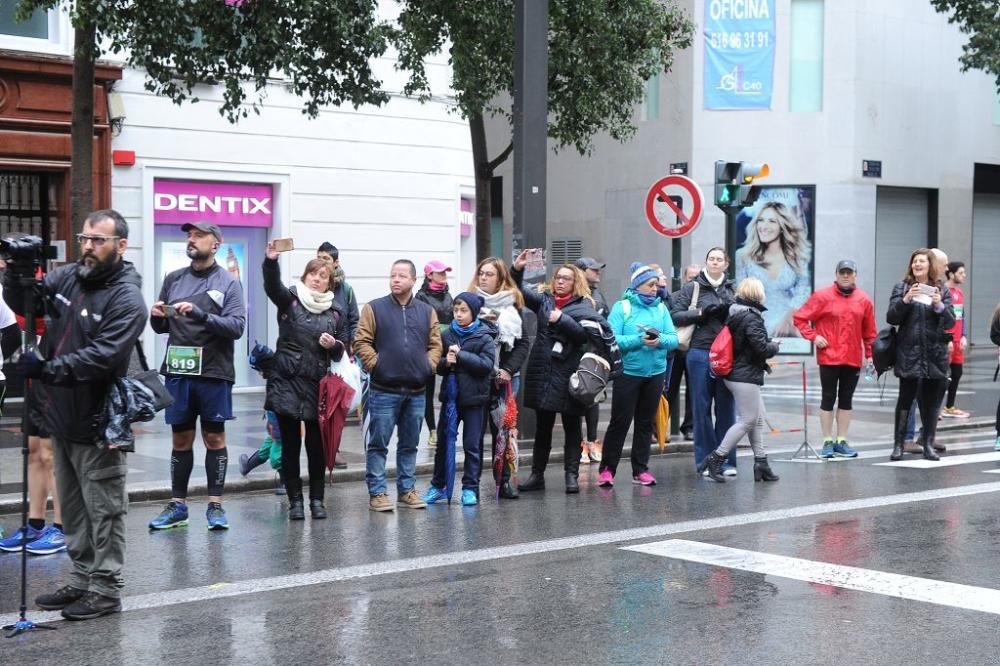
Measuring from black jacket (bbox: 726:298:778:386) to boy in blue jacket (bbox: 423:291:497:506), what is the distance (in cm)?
232

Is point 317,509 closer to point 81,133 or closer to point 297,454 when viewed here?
point 297,454

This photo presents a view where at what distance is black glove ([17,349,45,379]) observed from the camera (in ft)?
19.9

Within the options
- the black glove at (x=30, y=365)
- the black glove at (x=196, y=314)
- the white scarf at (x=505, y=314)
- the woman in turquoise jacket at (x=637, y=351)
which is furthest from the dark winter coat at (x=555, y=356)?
the black glove at (x=30, y=365)

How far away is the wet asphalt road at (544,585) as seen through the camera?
5.80 m

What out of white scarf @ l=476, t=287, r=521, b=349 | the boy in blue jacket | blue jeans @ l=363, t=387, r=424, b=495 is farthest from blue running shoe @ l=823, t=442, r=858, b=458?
blue jeans @ l=363, t=387, r=424, b=495

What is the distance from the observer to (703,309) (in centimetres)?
1163

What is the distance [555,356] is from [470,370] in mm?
923

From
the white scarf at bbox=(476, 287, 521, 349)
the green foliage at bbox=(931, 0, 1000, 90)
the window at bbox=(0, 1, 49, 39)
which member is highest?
the green foliage at bbox=(931, 0, 1000, 90)

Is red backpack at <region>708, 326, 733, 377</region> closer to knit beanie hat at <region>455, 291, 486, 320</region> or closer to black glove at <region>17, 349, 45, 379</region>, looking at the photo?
knit beanie hat at <region>455, 291, 486, 320</region>

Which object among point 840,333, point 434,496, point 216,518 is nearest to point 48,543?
point 216,518

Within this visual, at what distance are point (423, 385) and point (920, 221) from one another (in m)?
21.6

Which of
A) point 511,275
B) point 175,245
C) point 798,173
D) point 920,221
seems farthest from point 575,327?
point 920,221

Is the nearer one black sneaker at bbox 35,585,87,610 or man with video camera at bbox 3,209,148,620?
man with video camera at bbox 3,209,148,620

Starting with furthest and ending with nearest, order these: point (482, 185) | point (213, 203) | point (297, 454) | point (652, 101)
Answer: point (652, 101), point (213, 203), point (482, 185), point (297, 454)
